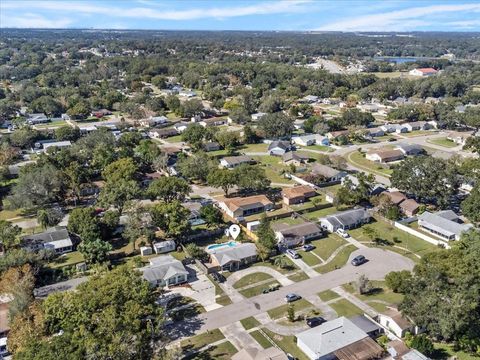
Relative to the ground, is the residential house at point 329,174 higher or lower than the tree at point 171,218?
lower

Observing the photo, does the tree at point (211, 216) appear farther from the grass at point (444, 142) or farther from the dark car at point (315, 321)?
the grass at point (444, 142)

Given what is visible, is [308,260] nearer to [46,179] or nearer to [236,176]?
[236,176]

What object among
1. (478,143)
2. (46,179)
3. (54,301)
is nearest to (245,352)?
(54,301)

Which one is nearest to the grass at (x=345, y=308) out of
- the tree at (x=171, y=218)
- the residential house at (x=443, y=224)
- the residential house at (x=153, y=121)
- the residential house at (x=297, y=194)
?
the tree at (x=171, y=218)

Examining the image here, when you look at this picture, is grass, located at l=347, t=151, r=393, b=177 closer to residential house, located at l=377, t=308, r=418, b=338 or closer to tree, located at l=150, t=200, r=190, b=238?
tree, located at l=150, t=200, r=190, b=238

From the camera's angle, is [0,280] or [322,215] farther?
[322,215]

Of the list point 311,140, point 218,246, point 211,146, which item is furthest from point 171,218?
point 311,140

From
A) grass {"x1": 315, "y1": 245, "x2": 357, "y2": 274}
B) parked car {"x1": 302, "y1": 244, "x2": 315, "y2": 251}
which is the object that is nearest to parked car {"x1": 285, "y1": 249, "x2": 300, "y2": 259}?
parked car {"x1": 302, "y1": 244, "x2": 315, "y2": 251}
